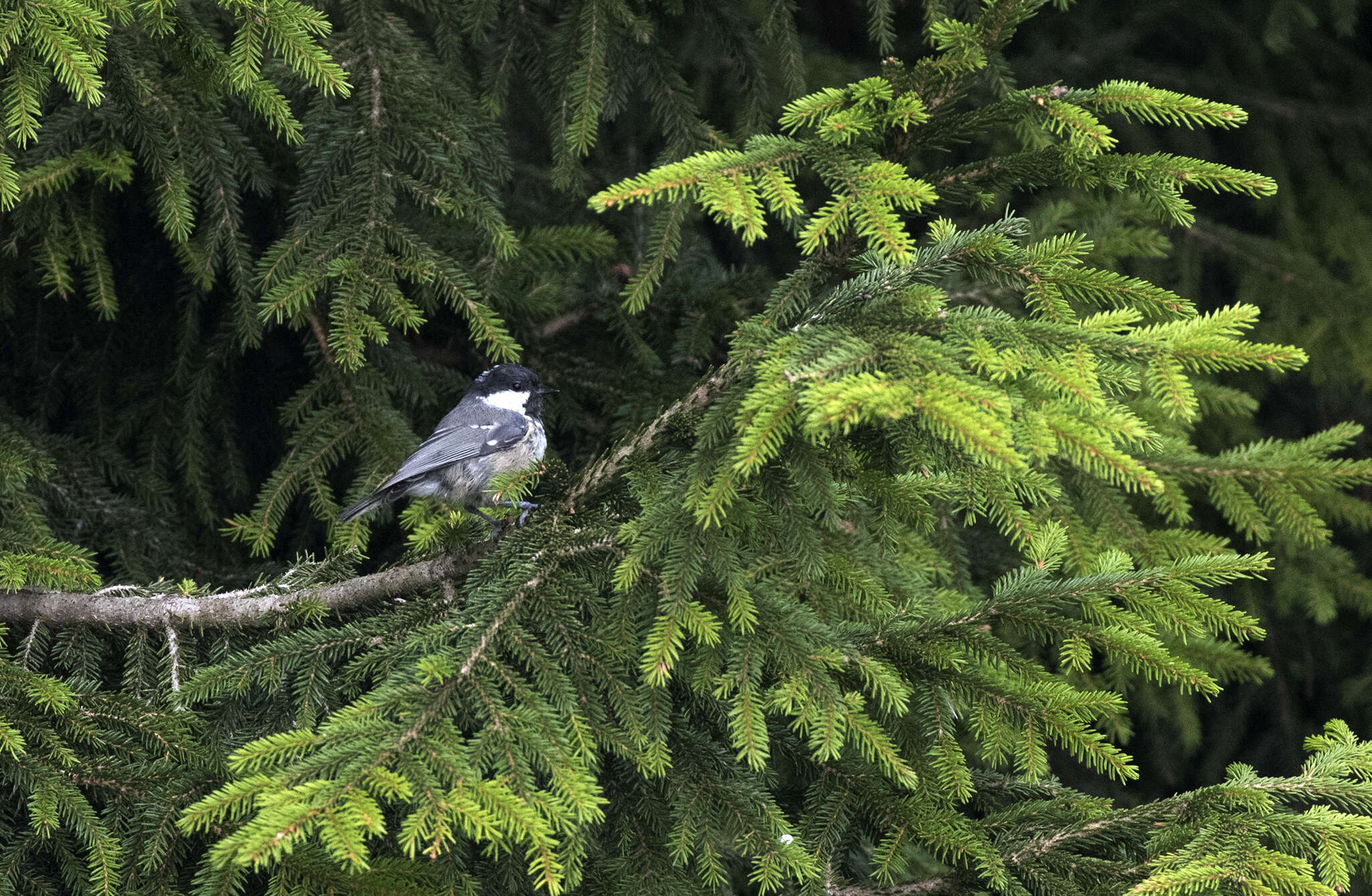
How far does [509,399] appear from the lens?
3.83 meters

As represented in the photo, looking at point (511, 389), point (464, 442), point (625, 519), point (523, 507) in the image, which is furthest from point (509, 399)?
point (625, 519)

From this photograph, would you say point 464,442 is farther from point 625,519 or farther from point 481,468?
point 625,519

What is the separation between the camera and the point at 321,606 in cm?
250

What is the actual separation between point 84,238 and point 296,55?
1.01 meters

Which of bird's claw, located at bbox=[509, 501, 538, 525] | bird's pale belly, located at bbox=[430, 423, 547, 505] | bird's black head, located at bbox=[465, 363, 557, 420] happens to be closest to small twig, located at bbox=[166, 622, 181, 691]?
bird's claw, located at bbox=[509, 501, 538, 525]

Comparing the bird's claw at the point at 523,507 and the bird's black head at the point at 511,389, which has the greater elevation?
the bird's claw at the point at 523,507

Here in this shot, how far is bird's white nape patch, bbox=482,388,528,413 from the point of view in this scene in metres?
3.73

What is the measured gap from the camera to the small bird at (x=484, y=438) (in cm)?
359

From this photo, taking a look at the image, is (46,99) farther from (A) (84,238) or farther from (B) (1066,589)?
(B) (1066,589)

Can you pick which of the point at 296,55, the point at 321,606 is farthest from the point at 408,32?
the point at 321,606

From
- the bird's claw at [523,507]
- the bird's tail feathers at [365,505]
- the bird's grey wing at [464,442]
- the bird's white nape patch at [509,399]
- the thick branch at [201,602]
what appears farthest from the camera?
the bird's white nape patch at [509,399]

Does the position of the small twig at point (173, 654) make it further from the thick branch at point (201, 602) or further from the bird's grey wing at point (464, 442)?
the bird's grey wing at point (464, 442)

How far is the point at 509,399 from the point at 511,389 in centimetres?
9

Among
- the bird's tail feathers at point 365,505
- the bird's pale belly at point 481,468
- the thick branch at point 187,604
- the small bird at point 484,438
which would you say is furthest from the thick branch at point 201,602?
the bird's pale belly at point 481,468
